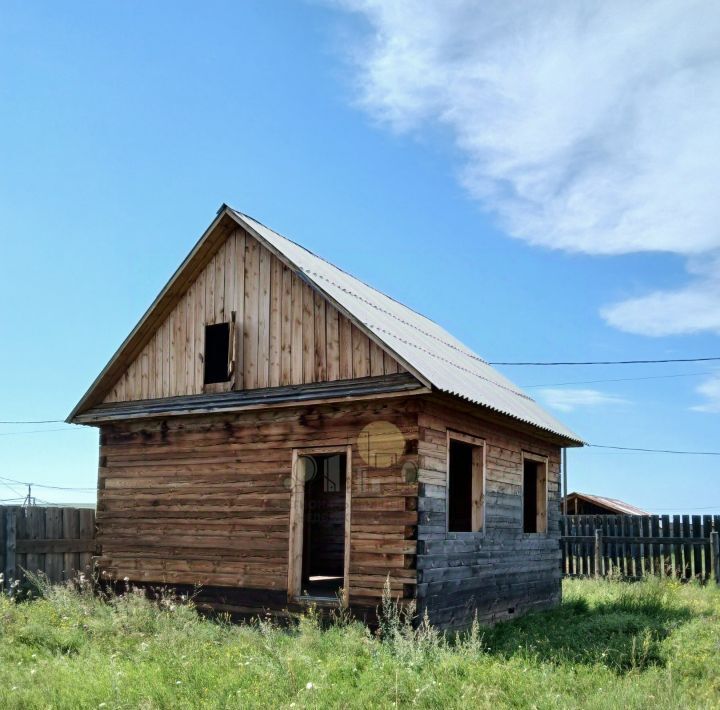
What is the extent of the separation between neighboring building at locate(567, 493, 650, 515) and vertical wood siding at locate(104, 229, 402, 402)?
19.5 meters

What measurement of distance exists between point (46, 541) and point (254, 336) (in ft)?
18.9

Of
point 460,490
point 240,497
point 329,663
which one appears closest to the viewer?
point 329,663

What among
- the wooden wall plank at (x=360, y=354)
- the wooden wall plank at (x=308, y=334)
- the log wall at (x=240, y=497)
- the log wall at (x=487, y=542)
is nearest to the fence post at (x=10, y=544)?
the log wall at (x=240, y=497)

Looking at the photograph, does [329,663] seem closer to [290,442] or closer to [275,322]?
[290,442]

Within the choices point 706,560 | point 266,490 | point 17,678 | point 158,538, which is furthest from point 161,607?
point 706,560

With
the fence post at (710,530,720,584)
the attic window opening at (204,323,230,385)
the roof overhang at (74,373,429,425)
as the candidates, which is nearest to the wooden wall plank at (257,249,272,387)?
the roof overhang at (74,373,429,425)

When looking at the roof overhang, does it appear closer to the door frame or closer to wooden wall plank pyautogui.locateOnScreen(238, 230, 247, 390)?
wooden wall plank pyautogui.locateOnScreen(238, 230, 247, 390)

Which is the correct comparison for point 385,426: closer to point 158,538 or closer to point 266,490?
point 266,490

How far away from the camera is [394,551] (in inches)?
462

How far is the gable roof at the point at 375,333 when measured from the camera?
12.4 meters

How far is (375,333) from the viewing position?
1215cm

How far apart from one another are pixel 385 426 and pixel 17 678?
553cm

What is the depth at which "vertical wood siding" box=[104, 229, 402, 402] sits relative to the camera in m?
12.9

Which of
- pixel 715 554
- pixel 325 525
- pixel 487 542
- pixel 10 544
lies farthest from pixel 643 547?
pixel 10 544
